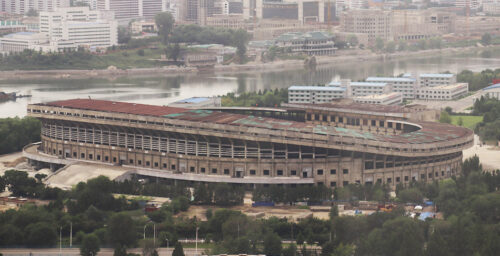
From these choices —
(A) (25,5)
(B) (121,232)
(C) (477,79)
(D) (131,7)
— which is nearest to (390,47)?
(C) (477,79)

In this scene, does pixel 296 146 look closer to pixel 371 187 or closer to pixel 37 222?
pixel 371 187

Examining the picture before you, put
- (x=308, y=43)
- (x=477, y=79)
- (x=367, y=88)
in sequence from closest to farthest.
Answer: (x=367, y=88) < (x=477, y=79) < (x=308, y=43)

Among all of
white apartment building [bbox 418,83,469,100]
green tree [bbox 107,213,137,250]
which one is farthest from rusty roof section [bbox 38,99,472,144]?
white apartment building [bbox 418,83,469,100]

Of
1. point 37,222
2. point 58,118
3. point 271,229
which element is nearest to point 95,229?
point 37,222

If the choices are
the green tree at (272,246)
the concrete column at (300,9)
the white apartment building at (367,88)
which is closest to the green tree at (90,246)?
the green tree at (272,246)

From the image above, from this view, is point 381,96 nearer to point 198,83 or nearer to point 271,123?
point 271,123

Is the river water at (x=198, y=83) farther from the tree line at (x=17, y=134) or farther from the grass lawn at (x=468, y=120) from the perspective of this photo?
the grass lawn at (x=468, y=120)
